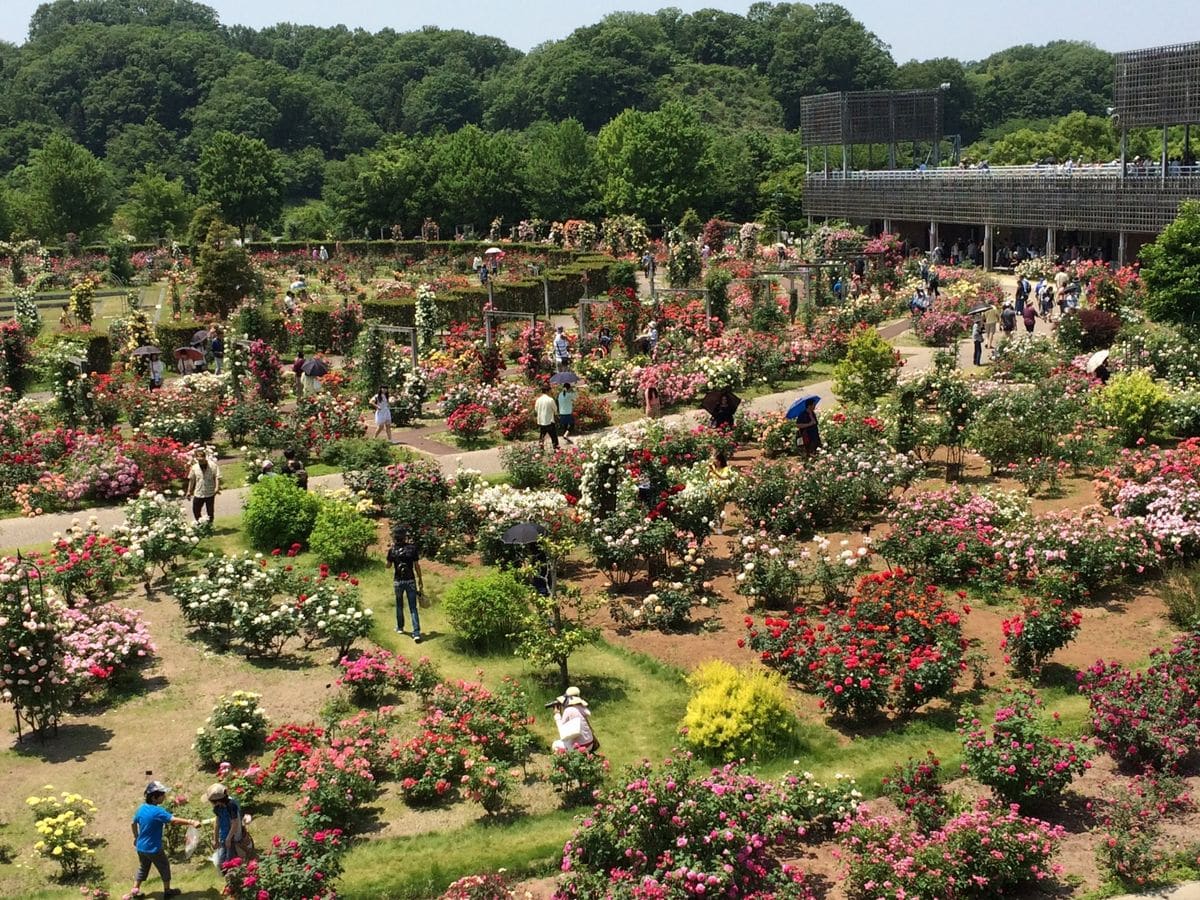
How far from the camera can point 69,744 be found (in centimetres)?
1164

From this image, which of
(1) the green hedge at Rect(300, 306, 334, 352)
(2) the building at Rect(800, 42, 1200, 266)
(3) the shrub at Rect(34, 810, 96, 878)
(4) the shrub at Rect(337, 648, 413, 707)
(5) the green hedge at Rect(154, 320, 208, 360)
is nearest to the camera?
(3) the shrub at Rect(34, 810, 96, 878)

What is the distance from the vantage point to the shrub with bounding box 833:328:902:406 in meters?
21.5

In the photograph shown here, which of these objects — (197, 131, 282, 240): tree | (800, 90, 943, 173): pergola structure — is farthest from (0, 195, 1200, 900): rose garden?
(197, 131, 282, 240): tree

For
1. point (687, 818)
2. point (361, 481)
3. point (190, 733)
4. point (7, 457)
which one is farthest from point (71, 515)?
point (687, 818)

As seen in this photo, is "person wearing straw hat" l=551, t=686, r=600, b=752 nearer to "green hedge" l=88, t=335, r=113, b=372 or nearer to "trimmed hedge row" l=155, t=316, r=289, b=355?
"green hedge" l=88, t=335, r=113, b=372

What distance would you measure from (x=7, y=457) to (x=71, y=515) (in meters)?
1.94

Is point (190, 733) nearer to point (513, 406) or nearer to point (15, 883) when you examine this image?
point (15, 883)

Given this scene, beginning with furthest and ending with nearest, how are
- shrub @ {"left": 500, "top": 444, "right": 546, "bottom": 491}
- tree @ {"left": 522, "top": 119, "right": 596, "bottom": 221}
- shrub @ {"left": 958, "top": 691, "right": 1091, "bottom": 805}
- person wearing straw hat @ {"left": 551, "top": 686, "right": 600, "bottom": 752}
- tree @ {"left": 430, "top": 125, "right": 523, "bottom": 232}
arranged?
tree @ {"left": 522, "top": 119, "right": 596, "bottom": 221} < tree @ {"left": 430, "top": 125, "right": 523, "bottom": 232} < shrub @ {"left": 500, "top": 444, "right": 546, "bottom": 491} < person wearing straw hat @ {"left": 551, "top": 686, "right": 600, "bottom": 752} < shrub @ {"left": 958, "top": 691, "right": 1091, "bottom": 805}

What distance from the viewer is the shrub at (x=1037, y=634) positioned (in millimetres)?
12047

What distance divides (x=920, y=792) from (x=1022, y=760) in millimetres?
828

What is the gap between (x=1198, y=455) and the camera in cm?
1602

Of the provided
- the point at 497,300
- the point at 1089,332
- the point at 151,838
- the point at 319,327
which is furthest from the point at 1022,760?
the point at 497,300

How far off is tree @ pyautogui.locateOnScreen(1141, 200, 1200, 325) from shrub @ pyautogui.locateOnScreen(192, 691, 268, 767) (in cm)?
2095

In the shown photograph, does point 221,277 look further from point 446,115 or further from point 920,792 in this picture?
point 446,115
